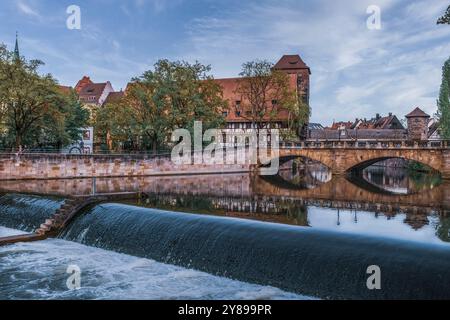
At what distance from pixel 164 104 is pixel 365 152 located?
25318mm

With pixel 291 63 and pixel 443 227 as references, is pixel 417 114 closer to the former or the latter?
pixel 291 63

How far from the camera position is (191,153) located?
52.3m

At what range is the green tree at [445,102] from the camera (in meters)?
53.8

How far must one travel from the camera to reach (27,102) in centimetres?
4050

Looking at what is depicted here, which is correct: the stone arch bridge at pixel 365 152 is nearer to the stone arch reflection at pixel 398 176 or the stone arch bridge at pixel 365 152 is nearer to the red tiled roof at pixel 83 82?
the stone arch reflection at pixel 398 176

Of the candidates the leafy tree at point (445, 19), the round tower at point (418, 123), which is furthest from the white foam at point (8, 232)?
the round tower at point (418, 123)

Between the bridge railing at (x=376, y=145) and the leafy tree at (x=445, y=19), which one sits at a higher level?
the leafy tree at (x=445, y=19)

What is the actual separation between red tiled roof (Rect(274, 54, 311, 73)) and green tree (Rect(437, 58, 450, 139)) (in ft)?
117

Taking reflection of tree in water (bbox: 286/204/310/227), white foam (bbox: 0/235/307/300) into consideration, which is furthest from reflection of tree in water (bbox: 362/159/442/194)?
white foam (bbox: 0/235/307/300)

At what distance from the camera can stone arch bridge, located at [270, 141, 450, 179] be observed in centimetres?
5131

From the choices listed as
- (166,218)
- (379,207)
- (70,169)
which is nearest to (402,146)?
(379,207)

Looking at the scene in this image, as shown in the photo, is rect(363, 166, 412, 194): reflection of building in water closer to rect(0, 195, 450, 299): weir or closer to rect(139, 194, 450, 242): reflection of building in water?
rect(139, 194, 450, 242): reflection of building in water

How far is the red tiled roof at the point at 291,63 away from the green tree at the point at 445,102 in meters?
35.7

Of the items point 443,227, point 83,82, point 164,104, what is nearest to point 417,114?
point 164,104
